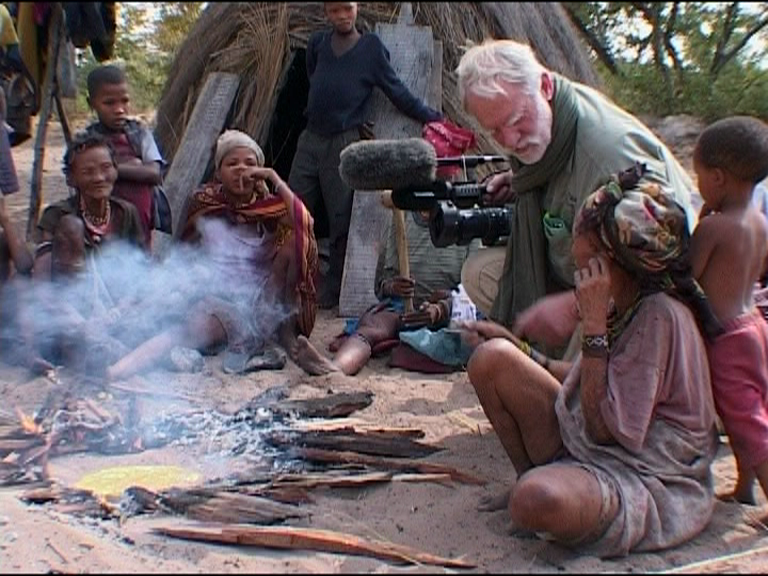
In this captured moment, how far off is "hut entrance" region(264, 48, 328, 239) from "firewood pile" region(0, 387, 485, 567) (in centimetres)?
319

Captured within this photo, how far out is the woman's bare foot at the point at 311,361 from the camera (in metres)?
4.45

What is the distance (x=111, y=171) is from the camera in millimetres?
4664

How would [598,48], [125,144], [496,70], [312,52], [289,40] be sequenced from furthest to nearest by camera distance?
[598,48] → [289,40] → [312,52] → [125,144] → [496,70]

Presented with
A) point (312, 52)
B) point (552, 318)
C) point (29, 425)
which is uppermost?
point (312, 52)

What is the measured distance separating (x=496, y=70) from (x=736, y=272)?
0.93 m

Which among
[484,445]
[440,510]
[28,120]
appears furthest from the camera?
[28,120]

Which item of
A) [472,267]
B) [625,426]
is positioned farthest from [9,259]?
[625,426]

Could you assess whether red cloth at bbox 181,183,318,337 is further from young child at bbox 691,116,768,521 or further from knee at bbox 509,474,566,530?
knee at bbox 509,474,566,530

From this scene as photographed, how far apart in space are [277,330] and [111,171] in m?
1.05

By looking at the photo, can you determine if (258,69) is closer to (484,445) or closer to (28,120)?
(28,120)

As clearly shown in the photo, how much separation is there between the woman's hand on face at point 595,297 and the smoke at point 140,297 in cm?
244

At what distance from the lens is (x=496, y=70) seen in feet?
10.2

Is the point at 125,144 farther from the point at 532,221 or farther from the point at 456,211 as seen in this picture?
the point at 532,221

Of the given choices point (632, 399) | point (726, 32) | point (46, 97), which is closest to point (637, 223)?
point (632, 399)
